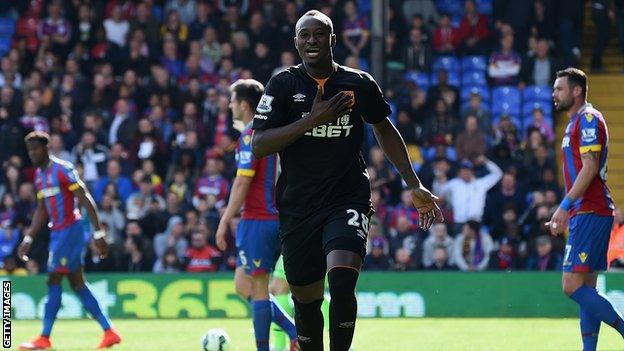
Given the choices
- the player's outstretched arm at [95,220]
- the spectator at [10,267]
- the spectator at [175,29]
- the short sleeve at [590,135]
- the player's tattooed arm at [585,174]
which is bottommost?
the spectator at [10,267]

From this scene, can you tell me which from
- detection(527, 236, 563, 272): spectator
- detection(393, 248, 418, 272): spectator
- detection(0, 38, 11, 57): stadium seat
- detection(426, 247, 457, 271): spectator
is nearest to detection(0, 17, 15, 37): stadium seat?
detection(0, 38, 11, 57): stadium seat

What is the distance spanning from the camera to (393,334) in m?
14.4

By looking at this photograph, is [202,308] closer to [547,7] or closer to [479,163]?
[479,163]

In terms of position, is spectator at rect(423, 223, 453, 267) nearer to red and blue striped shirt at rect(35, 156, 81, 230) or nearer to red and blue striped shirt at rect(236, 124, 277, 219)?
red and blue striped shirt at rect(35, 156, 81, 230)

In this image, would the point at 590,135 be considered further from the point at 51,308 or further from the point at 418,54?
the point at 418,54

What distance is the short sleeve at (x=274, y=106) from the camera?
7809 millimetres

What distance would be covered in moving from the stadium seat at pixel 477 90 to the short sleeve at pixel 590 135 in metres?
11.3

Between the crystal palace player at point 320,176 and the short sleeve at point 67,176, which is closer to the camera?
the crystal palace player at point 320,176

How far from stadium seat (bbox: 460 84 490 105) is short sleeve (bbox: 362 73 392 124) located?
1345 cm

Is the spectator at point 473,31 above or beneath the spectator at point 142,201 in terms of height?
above

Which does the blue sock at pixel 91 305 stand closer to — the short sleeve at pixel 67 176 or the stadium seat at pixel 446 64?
the short sleeve at pixel 67 176

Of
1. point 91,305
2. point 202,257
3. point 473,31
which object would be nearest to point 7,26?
point 202,257

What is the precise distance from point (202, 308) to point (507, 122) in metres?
5.72

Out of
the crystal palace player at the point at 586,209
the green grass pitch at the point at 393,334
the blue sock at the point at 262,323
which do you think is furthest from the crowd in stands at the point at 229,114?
the blue sock at the point at 262,323
